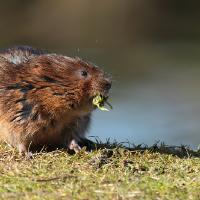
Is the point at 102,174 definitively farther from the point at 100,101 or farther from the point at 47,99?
the point at 47,99

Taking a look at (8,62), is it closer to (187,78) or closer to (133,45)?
(187,78)

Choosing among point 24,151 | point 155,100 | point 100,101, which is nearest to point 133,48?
point 155,100

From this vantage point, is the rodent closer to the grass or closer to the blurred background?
the grass

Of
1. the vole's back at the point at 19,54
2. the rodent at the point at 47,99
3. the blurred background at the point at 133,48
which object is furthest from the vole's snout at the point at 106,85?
the blurred background at the point at 133,48

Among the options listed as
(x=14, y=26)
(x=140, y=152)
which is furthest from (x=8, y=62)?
(x=14, y=26)

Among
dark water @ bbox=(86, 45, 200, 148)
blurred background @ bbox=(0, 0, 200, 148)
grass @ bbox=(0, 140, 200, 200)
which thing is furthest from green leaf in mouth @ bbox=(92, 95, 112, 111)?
blurred background @ bbox=(0, 0, 200, 148)
